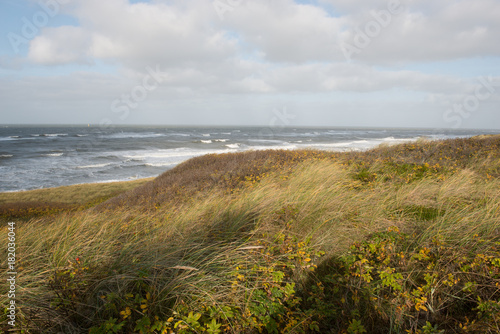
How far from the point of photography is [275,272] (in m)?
2.48

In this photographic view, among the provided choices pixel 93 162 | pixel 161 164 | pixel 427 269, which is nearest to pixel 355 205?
pixel 427 269

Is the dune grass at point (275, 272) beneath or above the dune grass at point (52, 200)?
above

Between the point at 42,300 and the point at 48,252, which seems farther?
the point at 48,252

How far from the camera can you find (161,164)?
29.6m

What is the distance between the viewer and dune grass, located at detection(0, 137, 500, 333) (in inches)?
85.9

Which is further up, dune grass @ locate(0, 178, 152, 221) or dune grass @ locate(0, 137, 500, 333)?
dune grass @ locate(0, 137, 500, 333)

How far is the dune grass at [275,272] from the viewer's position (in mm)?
2182

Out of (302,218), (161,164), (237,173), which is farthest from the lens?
(161,164)

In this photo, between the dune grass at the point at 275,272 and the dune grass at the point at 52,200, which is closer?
the dune grass at the point at 275,272

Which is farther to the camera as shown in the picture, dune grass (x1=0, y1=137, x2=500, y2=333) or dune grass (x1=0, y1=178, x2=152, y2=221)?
dune grass (x1=0, y1=178, x2=152, y2=221)

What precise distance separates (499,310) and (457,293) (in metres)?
0.34

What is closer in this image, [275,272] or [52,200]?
[275,272]

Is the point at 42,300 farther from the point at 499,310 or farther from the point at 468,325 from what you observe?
Result: the point at 499,310

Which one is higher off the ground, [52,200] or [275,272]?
[275,272]
